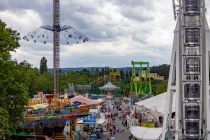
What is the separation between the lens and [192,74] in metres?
26.7

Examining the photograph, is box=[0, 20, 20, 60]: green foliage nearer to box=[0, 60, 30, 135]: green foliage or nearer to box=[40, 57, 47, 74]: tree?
box=[0, 60, 30, 135]: green foliage

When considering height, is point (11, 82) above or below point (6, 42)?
below

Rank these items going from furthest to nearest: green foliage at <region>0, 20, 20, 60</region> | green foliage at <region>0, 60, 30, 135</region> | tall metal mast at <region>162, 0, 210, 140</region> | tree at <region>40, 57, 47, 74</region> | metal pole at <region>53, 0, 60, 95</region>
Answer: tree at <region>40, 57, 47, 74</region> < metal pole at <region>53, 0, 60, 95</region> < green foliage at <region>0, 20, 20, 60</region> < green foliage at <region>0, 60, 30, 135</region> < tall metal mast at <region>162, 0, 210, 140</region>

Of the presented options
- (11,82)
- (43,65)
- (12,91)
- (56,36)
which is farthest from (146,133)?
(43,65)

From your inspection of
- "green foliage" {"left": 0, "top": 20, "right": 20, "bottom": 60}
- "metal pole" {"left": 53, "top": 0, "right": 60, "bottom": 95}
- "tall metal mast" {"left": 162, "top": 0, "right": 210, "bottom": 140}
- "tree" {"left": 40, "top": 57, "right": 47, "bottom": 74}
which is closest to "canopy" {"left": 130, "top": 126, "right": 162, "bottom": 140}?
"tall metal mast" {"left": 162, "top": 0, "right": 210, "bottom": 140}

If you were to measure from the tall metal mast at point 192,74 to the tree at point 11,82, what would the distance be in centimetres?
954

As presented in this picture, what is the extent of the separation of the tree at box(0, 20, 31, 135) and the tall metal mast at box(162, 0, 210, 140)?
954 centimetres

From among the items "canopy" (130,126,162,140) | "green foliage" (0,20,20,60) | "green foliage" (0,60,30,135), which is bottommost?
"canopy" (130,126,162,140)

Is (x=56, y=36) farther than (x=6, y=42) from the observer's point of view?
Yes

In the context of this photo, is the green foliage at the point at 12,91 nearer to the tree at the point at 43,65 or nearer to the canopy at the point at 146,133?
the canopy at the point at 146,133

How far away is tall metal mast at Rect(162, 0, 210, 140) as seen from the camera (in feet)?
87.2

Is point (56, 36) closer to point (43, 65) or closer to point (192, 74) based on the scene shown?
point (192, 74)

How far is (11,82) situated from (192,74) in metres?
10.7

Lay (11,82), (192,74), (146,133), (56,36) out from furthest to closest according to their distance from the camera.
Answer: (56,36) < (146,133) < (11,82) < (192,74)
